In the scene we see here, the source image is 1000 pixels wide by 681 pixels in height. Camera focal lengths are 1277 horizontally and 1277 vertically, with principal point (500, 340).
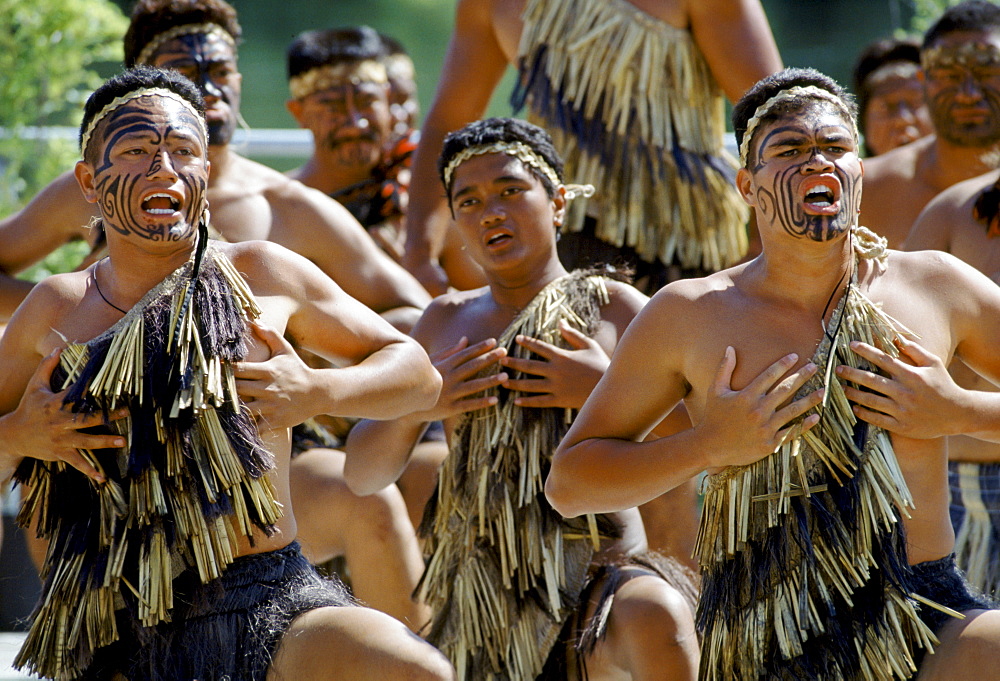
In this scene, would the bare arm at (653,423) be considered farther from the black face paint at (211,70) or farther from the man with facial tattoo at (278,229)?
the black face paint at (211,70)

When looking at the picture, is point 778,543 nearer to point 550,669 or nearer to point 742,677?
point 742,677

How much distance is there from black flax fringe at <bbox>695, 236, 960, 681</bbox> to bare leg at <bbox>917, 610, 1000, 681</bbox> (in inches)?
1.1

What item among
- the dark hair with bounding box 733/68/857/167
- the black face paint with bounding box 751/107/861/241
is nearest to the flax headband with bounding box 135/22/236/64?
the dark hair with bounding box 733/68/857/167

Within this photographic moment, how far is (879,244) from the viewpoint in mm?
2672

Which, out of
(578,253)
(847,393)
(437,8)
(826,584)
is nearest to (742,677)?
(826,584)

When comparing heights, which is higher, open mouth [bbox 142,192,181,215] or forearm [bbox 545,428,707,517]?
open mouth [bbox 142,192,181,215]

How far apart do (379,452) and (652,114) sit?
4.58 ft

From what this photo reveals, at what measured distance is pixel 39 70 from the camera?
6430 mm

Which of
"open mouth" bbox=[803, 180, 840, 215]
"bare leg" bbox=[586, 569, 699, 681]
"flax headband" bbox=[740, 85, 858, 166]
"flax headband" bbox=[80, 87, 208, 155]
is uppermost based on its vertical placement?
"flax headband" bbox=[80, 87, 208, 155]

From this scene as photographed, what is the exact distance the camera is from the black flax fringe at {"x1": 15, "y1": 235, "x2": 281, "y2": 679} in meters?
2.55

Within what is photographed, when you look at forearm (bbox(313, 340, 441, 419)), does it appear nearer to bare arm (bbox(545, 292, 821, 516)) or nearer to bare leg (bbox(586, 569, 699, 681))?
bare arm (bbox(545, 292, 821, 516))

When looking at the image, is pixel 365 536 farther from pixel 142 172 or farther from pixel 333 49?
pixel 333 49

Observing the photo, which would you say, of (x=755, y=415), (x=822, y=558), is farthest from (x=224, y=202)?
(x=822, y=558)

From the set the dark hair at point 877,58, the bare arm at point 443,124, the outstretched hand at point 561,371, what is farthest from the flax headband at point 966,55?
the outstretched hand at point 561,371
